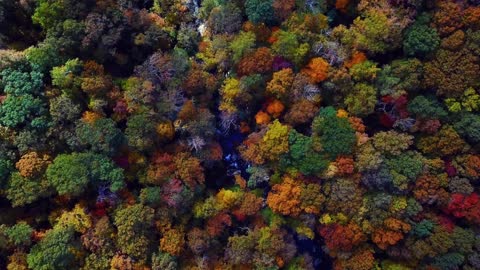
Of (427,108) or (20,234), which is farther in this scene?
(427,108)

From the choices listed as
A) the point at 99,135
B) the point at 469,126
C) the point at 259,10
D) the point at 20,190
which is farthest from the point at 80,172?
the point at 469,126

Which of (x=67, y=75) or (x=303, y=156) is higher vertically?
(x=67, y=75)

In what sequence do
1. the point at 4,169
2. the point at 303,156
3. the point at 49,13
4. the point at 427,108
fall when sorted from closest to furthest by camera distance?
the point at 4,169 → the point at 49,13 → the point at 427,108 → the point at 303,156

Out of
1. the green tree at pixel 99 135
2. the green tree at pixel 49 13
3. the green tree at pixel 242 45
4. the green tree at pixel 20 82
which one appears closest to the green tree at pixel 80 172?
the green tree at pixel 99 135

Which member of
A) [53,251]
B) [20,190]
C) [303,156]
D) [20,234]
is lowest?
[53,251]

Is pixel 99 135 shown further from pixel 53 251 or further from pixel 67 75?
pixel 53 251

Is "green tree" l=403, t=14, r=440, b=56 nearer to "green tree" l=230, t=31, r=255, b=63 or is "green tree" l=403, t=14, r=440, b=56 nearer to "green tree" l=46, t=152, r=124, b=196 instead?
"green tree" l=230, t=31, r=255, b=63

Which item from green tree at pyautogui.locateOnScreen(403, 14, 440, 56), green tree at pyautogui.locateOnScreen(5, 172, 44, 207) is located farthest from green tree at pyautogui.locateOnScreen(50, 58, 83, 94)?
green tree at pyautogui.locateOnScreen(403, 14, 440, 56)

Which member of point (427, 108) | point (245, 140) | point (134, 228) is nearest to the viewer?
point (134, 228)
